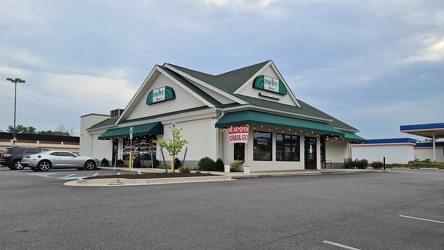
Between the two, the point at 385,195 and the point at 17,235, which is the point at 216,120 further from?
the point at 17,235

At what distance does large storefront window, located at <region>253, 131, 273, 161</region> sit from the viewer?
922 inches

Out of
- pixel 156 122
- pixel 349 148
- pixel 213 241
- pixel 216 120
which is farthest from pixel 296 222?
pixel 349 148

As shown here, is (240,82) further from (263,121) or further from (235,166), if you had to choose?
(235,166)

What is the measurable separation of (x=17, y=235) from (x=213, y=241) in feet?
10.1

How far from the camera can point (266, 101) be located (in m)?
25.9

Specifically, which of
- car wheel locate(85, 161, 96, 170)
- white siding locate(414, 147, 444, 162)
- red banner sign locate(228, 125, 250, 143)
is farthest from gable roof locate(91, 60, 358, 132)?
white siding locate(414, 147, 444, 162)

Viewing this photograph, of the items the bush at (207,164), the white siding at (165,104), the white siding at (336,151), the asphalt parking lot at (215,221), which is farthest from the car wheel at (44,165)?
the white siding at (336,151)

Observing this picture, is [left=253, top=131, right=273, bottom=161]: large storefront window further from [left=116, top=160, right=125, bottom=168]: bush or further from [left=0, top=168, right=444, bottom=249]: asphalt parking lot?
[left=116, top=160, right=125, bottom=168]: bush

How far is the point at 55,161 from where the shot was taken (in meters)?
24.0

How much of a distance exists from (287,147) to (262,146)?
281 centimetres

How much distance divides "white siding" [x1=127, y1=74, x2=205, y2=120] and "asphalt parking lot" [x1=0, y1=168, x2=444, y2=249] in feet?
51.2

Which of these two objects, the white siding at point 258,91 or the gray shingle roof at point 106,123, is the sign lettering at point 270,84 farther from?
the gray shingle roof at point 106,123

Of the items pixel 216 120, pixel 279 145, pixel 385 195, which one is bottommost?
pixel 385 195

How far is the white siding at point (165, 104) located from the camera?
2570 centimetres
